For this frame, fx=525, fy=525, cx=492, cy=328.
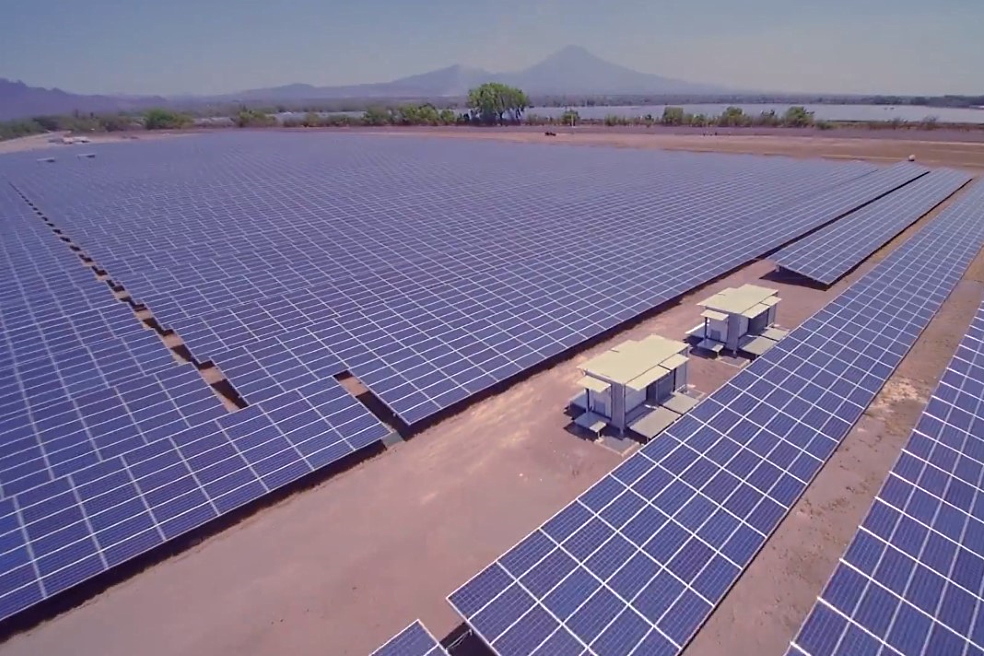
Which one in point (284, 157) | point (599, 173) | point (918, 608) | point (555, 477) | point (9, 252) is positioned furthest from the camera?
point (284, 157)

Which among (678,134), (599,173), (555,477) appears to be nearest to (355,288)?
(555,477)

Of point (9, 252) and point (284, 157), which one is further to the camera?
point (284, 157)

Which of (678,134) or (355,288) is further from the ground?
(678,134)

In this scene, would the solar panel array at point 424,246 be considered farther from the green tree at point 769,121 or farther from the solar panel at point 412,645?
the green tree at point 769,121

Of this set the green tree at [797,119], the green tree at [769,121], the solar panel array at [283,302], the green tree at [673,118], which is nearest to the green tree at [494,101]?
the green tree at [673,118]

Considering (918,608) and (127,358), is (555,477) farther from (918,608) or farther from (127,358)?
(127,358)

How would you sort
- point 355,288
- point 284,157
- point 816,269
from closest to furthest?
point 355,288 < point 816,269 < point 284,157

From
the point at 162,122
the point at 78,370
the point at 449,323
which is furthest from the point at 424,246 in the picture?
the point at 162,122

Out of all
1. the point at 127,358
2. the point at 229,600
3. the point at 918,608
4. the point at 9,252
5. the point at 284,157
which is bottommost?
the point at 229,600
